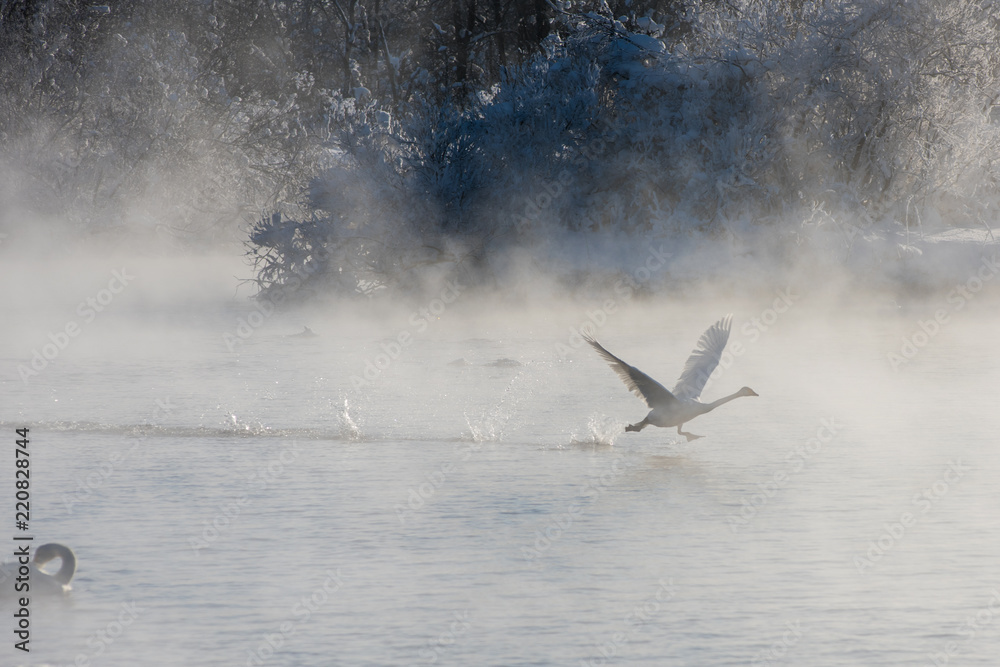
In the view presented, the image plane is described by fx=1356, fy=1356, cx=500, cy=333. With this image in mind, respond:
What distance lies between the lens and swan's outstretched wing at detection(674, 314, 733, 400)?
476 inches

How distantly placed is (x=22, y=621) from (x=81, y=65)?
30.7 metres

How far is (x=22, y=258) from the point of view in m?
35.8

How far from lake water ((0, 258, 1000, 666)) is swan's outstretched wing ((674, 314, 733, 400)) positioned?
27.5 inches

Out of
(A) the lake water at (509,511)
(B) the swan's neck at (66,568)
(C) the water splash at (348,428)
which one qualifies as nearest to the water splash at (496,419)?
(A) the lake water at (509,511)

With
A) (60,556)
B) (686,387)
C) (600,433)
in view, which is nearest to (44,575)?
(60,556)

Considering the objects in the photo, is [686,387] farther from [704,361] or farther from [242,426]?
[242,426]

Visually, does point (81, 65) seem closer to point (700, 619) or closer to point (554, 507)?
point (554, 507)

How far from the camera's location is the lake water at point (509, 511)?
7734 mm

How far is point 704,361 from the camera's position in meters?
12.2

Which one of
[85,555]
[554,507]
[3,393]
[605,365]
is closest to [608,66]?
Answer: [605,365]

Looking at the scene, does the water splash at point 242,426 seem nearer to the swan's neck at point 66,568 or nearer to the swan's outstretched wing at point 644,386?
the swan's outstretched wing at point 644,386

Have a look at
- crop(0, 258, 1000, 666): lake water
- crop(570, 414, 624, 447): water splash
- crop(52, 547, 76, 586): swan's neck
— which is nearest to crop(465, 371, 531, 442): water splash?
crop(0, 258, 1000, 666): lake water

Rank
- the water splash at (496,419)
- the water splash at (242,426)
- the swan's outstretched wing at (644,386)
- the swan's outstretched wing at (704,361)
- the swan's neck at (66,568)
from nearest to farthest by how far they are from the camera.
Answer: the swan's neck at (66,568) → the swan's outstretched wing at (644,386) → the swan's outstretched wing at (704,361) → the water splash at (496,419) → the water splash at (242,426)

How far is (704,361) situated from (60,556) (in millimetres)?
5973
